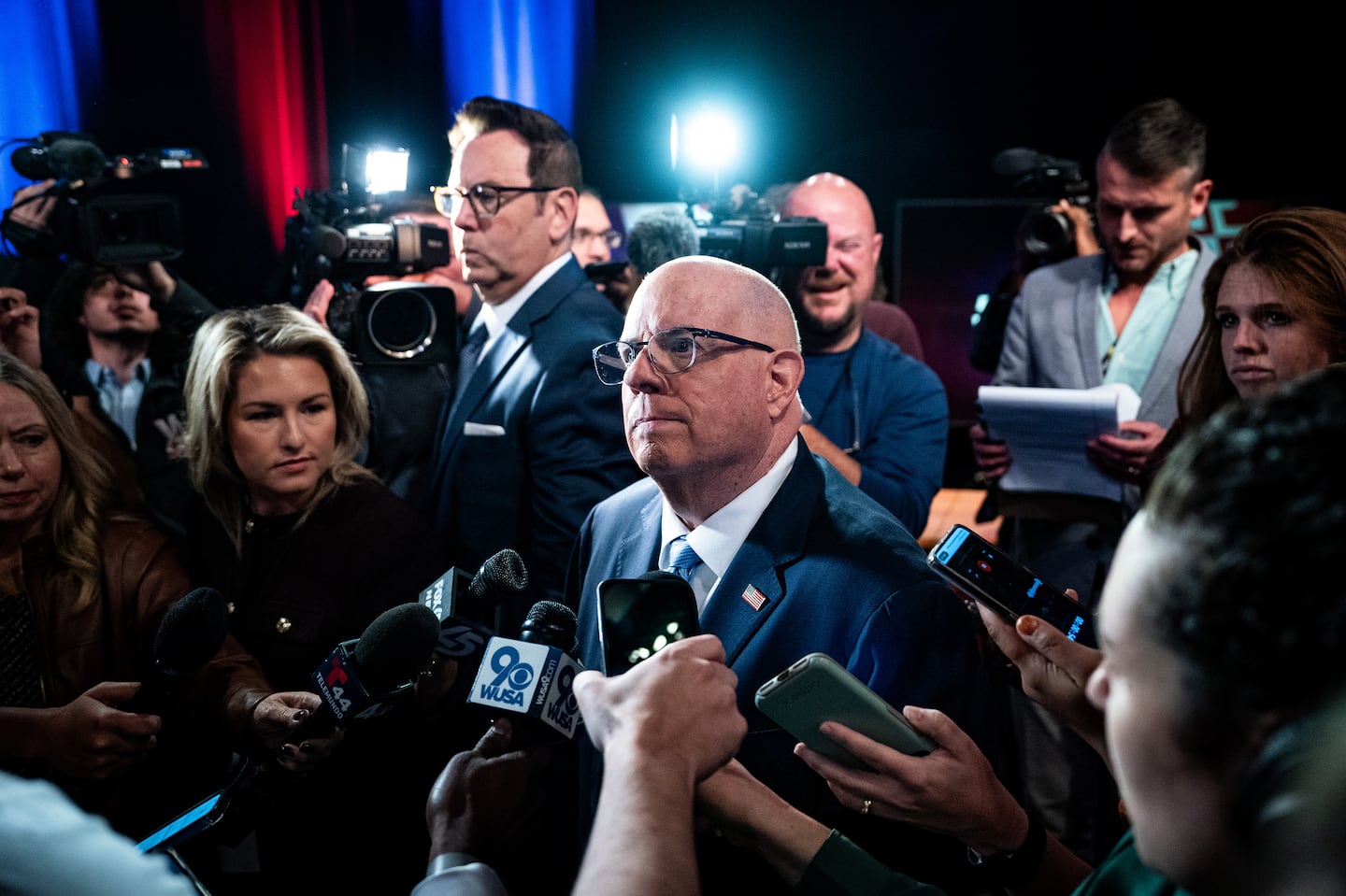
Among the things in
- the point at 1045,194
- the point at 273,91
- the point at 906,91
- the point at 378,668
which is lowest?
the point at 378,668

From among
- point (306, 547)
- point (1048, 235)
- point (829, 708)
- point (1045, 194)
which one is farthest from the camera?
point (1045, 194)

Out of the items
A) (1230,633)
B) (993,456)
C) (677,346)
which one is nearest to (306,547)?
(677,346)

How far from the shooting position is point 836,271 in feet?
10.1

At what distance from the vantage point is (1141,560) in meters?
0.69

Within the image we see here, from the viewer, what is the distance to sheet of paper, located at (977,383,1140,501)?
265 centimetres

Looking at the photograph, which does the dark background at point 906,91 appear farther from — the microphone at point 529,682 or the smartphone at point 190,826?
the microphone at point 529,682

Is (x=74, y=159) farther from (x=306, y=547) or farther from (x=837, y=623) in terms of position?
(x=837, y=623)

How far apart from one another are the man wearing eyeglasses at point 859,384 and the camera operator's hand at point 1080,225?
0.72m

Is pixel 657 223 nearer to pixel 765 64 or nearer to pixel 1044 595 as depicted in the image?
pixel 1044 595

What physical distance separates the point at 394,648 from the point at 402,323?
1506mm

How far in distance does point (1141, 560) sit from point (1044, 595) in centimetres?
64

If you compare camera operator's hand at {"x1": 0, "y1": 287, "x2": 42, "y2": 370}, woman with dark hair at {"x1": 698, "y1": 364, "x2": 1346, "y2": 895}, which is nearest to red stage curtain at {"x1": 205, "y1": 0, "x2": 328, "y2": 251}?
camera operator's hand at {"x1": 0, "y1": 287, "x2": 42, "y2": 370}

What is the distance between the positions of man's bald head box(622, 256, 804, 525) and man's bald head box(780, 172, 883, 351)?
53.4 inches

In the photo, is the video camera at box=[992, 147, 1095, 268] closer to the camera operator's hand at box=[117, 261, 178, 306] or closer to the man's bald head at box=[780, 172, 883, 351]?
the man's bald head at box=[780, 172, 883, 351]
